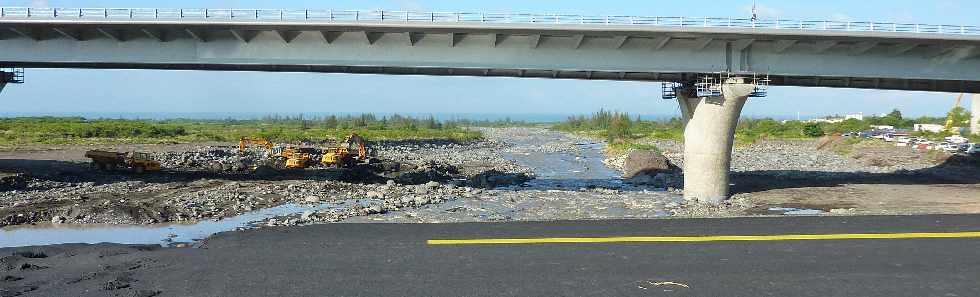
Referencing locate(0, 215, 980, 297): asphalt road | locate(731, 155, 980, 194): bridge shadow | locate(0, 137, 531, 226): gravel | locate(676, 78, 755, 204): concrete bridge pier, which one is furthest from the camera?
locate(731, 155, 980, 194): bridge shadow

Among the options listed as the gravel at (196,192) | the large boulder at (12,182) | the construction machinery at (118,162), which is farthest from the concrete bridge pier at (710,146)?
the large boulder at (12,182)

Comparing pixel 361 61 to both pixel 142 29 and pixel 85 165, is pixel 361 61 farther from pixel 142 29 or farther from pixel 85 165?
pixel 85 165

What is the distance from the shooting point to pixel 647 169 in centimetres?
3688

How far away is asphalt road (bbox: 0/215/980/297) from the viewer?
29.0 ft

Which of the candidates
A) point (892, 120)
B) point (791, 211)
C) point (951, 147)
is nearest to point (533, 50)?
point (791, 211)

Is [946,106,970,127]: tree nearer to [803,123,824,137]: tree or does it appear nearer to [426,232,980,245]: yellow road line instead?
[803,123,824,137]: tree

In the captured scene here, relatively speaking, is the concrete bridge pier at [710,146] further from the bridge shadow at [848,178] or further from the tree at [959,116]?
the tree at [959,116]

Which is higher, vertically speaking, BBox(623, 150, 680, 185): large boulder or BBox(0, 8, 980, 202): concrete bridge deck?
BBox(0, 8, 980, 202): concrete bridge deck

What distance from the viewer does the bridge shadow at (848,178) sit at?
94.4 ft

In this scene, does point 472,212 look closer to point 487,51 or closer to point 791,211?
point 487,51

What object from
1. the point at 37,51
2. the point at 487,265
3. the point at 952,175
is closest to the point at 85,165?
the point at 37,51

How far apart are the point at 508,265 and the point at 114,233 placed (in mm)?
10995

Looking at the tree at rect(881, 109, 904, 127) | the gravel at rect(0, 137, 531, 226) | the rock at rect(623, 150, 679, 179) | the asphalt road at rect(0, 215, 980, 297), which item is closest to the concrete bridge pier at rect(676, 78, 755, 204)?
the gravel at rect(0, 137, 531, 226)

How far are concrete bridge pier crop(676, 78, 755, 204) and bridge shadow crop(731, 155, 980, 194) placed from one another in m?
2.51
